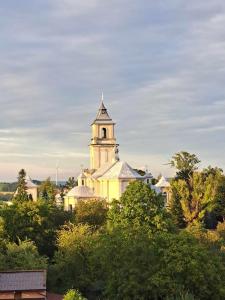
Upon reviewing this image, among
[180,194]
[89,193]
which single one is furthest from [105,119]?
[180,194]

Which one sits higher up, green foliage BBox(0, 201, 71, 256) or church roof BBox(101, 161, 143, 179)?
church roof BBox(101, 161, 143, 179)

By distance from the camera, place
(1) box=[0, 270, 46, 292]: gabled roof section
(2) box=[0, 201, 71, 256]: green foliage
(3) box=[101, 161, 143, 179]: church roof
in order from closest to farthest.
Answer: (1) box=[0, 270, 46, 292]: gabled roof section < (2) box=[0, 201, 71, 256]: green foliage < (3) box=[101, 161, 143, 179]: church roof

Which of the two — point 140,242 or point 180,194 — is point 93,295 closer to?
point 140,242

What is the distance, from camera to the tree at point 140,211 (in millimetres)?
44844

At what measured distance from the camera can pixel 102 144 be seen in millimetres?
91562

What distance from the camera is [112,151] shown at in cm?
9181

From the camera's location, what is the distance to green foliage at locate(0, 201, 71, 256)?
2061 inches

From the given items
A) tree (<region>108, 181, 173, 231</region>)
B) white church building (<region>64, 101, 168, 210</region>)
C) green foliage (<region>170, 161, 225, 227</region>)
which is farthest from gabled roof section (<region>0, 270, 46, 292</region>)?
white church building (<region>64, 101, 168, 210</region>)

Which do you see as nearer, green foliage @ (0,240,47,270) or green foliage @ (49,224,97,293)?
green foliage @ (0,240,47,270)

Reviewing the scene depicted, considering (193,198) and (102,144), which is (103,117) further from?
(193,198)

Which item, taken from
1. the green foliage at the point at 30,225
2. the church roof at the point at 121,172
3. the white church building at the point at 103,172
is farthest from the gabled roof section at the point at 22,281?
the church roof at the point at 121,172

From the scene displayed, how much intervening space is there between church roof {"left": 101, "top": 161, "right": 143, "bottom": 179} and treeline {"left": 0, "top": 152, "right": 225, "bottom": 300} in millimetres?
15885

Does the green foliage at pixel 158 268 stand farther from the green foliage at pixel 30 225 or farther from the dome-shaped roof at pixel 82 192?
the dome-shaped roof at pixel 82 192

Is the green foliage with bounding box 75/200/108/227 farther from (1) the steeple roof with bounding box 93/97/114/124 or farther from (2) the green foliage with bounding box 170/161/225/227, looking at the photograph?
(1) the steeple roof with bounding box 93/97/114/124
